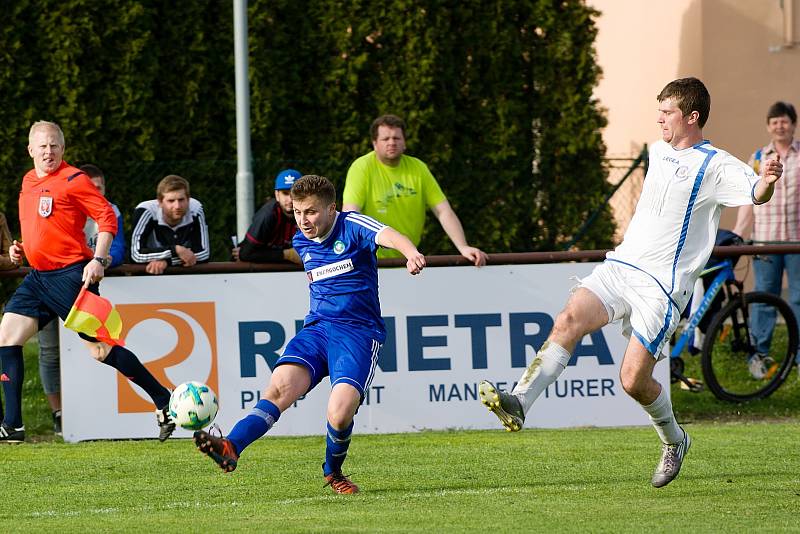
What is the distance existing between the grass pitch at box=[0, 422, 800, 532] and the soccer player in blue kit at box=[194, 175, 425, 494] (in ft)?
1.62

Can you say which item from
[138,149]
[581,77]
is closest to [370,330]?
[138,149]

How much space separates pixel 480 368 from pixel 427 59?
485 centimetres

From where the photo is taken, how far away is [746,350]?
1132cm

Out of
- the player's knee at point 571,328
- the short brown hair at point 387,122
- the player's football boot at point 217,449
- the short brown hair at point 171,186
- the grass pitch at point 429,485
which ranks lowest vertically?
the grass pitch at point 429,485

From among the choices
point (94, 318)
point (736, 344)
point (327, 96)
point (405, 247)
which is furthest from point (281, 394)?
point (327, 96)

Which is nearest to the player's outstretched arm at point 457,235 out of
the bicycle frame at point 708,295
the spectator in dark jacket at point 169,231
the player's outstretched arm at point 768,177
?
the spectator in dark jacket at point 169,231

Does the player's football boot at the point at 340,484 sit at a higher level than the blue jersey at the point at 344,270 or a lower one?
lower

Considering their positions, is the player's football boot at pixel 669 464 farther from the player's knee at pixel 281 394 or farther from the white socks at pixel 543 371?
the player's knee at pixel 281 394

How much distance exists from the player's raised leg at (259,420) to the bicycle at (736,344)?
15.2 feet

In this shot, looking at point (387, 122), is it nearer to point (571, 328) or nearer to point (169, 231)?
point (169, 231)

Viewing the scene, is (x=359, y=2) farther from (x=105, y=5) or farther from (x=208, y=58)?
(x=105, y=5)

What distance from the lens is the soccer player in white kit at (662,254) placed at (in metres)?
7.00

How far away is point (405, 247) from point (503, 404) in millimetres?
1082

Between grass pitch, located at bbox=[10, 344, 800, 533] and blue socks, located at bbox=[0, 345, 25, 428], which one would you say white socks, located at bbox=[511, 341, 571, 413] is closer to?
grass pitch, located at bbox=[10, 344, 800, 533]
